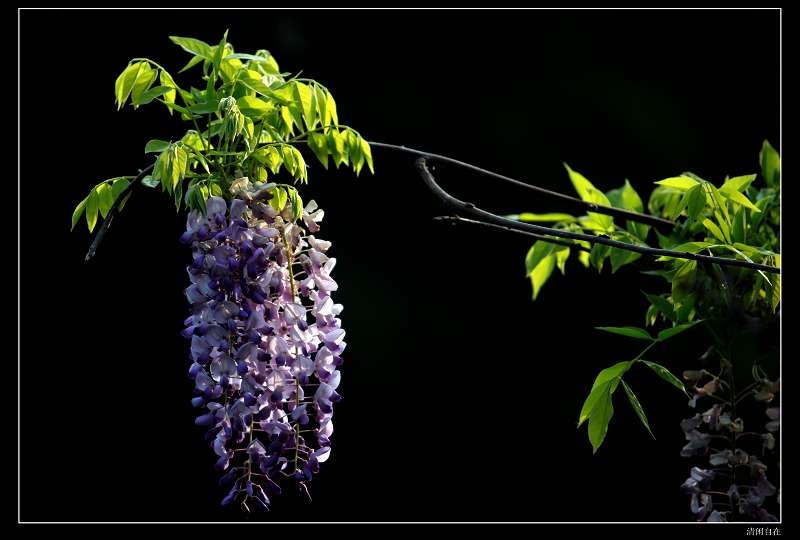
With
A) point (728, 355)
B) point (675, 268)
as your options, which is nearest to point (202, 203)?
point (675, 268)

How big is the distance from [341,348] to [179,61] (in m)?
1.82

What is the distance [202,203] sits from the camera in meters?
1.06

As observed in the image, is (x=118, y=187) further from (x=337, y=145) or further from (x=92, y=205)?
(x=337, y=145)

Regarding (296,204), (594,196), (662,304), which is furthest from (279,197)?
Answer: (594,196)

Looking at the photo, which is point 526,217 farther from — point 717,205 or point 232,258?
point 232,258

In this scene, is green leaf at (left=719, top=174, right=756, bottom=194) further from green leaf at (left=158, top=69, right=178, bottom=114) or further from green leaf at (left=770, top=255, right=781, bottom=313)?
green leaf at (left=158, top=69, right=178, bottom=114)

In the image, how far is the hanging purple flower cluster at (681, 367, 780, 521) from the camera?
4.30 feet

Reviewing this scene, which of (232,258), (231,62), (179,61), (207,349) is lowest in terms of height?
(207,349)

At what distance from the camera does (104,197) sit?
1162 mm

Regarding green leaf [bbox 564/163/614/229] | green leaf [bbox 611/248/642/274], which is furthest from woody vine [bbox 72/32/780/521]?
green leaf [bbox 564/163/614/229]

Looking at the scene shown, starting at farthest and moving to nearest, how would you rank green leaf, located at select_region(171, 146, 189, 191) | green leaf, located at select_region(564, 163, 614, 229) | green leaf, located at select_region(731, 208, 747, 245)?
green leaf, located at select_region(564, 163, 614, 229), green leaf, located at select_region(731, 208, 747, 245), green leaf, located at select_region(171, 146, 189, 191)

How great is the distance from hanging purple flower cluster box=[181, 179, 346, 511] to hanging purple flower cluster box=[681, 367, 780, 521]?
600mm

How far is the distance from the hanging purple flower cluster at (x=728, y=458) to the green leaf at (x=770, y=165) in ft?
1.56

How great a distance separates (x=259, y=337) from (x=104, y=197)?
0.31 meters
